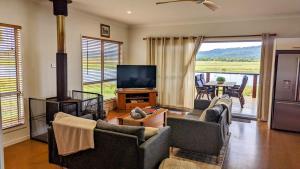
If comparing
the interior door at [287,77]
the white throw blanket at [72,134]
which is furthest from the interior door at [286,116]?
the white throw blanket at [72,134]

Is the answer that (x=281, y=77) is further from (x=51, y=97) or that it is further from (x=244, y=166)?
(x=51, y=97)

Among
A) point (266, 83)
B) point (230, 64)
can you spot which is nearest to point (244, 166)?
point (266, 83)

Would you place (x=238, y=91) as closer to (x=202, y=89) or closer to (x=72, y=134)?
(x=202, y=89)

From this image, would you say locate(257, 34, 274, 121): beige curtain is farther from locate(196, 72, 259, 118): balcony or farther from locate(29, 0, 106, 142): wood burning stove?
locate(29, 0, 106, 142): wood burning stove

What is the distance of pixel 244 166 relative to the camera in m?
3.07

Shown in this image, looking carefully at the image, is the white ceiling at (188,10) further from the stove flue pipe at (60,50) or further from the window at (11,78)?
the window at (11,78)

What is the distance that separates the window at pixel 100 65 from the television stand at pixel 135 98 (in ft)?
1.48

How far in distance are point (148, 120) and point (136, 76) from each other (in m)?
2.42

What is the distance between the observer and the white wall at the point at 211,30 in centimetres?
511

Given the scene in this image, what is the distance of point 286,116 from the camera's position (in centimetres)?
460

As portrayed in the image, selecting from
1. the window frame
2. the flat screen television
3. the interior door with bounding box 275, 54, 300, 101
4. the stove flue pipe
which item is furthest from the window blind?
the interior door with bounding box 275, 54, 300, 101

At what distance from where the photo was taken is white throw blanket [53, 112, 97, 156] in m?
2.46

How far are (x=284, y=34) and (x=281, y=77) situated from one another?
48.7 inches

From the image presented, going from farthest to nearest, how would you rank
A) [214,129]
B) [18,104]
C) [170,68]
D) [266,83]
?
[170,68] < [266,83] < [18,104] < [214,129]
